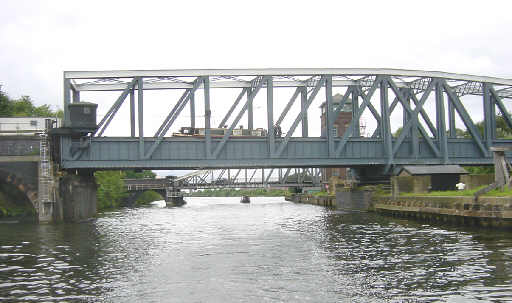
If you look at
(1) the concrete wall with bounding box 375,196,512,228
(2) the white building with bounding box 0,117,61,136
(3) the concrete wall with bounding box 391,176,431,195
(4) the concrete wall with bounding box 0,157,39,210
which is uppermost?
(2) the white building with bounding box 0,117,61,136

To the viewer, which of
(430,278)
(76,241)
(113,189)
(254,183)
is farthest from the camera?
(254,183)

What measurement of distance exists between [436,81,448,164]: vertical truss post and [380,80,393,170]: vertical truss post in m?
6.31

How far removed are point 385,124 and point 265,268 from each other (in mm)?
42630

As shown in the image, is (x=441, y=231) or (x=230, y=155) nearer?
(x=441, y=231)

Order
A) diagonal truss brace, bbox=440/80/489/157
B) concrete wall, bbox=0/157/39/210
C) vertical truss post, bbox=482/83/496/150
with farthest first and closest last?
vertical truss post, bbox=482/83/496/150 < diagonal truss brace, bbox=440/80/489/157 < concrete wall, bbox=0/157/39/210

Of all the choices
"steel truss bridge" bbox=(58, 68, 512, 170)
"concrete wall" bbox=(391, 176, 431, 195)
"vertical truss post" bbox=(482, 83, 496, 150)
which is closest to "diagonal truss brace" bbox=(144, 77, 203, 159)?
"steel truss bridge" bbox=(58, 68, 512, 170)

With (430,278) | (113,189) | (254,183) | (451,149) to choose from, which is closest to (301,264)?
(430,278)

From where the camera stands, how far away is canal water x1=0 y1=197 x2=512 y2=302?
16.1 metres

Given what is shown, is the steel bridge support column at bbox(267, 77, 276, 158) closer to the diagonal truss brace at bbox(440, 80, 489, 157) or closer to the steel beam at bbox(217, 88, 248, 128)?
the steel beam at bbox(217, 88, 248, 128)

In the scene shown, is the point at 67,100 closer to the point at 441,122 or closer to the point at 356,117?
the point at 356,117

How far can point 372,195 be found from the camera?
62.9m

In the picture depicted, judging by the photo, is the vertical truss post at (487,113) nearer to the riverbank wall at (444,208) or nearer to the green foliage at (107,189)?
the riverbank wall at (444,208)

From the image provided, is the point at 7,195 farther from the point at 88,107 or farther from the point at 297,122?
the point at 297,122

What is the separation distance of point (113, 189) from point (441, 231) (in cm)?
7264
